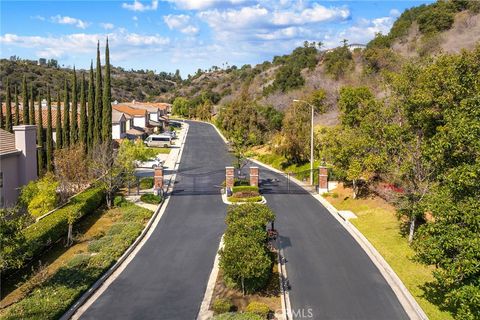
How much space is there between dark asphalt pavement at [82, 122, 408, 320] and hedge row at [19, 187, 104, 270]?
4.44 meters

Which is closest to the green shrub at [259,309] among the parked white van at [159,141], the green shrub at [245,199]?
the green shrub at [245,199]

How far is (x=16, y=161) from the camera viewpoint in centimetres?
3056

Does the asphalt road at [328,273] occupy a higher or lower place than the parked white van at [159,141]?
lower

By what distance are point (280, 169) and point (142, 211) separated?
2328 centimetres

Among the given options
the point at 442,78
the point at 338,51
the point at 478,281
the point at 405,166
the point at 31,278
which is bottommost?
the point at 31,278

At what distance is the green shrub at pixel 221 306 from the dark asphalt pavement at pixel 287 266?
861 millimetres

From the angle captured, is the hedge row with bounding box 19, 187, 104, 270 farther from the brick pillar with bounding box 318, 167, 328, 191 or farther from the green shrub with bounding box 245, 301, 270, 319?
the brick pillar with bounding box 318, 167, 328, 191

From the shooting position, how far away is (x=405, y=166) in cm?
2389

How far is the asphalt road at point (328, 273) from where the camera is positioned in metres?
16.7

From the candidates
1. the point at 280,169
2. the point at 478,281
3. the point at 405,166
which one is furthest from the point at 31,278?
the point at 280,169

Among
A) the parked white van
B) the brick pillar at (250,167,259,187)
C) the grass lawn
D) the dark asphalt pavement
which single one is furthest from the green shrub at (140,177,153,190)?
the parked white van

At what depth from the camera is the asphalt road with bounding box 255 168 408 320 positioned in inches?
656

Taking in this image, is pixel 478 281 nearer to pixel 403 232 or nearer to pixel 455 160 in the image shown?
pixel 455 160

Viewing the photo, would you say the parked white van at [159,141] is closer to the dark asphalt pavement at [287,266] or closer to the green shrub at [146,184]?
the green shrub at [146,184]
